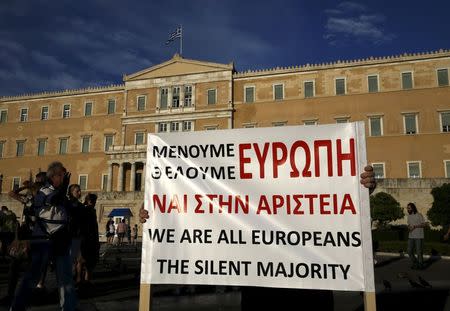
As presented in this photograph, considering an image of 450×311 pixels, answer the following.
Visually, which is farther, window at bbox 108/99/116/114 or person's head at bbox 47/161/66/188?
window at bbox 108/99/116/114

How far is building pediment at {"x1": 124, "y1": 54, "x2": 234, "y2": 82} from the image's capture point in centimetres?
3966

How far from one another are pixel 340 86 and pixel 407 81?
17.2 feet

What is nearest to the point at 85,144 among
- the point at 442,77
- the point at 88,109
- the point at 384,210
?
the point at 88,109

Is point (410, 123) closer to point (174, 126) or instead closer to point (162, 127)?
point (174, 126)

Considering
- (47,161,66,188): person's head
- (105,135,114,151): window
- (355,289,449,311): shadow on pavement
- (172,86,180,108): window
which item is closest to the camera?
(47,161,66,188): person's head

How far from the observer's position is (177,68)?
40.9 m

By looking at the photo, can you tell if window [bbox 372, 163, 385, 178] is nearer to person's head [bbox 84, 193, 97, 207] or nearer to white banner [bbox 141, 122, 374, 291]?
person's head [bbox 84, 193, 97, 207]

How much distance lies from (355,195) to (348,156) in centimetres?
30

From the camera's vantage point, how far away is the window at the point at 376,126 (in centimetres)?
3484

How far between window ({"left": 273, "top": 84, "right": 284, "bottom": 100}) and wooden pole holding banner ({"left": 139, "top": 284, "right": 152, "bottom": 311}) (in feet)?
116

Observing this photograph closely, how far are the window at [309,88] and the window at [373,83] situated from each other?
15.2 feet

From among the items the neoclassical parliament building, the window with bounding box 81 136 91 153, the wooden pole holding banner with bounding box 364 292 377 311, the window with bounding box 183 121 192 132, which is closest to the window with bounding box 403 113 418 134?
the neoclassical parliament building

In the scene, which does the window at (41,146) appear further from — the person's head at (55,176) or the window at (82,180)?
the person's head at (55,176)

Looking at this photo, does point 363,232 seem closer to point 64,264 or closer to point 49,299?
point 64,264
